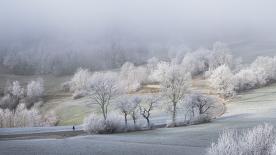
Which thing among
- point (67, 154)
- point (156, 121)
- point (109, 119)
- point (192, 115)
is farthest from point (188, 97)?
point (67, 154)

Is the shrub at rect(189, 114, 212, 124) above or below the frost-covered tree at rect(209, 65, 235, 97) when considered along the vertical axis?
below

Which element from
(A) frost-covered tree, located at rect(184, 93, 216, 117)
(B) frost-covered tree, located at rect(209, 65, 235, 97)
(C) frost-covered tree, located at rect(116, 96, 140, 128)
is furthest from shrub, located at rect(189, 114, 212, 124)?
(B) frost-covered tree, located at rect(209, 65, 235, 97)

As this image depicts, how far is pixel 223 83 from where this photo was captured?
15138 cm

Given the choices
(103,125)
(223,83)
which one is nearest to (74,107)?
(223,83)

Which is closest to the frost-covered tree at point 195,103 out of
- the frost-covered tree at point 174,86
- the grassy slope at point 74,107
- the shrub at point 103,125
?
the frost-covered tree at point 174,86

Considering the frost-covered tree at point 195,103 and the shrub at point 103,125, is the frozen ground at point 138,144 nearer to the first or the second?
the frost-covered tree at point 195,103

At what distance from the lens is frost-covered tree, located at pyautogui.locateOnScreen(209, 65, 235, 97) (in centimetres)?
14656

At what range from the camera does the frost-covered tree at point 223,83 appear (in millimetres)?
146562

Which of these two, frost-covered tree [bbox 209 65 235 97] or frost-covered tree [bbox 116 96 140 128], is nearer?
frost-covered tree [bbox 116 96 140 128]

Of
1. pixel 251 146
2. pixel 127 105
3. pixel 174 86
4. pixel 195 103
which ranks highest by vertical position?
pixel 174 86

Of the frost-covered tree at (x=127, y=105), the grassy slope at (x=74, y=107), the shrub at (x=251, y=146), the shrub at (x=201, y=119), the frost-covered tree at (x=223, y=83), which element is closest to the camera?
the shrub at (x=251, y=146)

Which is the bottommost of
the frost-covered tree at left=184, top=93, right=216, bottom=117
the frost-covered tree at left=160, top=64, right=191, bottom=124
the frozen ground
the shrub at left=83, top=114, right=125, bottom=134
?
the frozen ground

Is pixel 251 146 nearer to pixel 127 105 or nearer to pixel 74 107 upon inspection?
pixel 127 105

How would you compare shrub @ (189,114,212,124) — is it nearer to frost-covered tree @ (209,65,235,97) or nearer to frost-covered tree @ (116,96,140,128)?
frost-covered tree @ (116,96,140,128)
